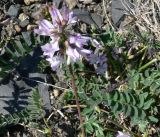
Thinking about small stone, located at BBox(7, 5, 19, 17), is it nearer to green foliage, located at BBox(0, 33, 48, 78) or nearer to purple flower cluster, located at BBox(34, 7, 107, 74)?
green foliage, located at BBox(0, 33, 48, 78)

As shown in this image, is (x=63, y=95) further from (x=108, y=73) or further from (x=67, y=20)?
(x=67, y=20)

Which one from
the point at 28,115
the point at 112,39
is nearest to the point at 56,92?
the point at 28,115

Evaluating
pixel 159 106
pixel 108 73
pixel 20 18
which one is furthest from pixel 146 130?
pixel 20 18

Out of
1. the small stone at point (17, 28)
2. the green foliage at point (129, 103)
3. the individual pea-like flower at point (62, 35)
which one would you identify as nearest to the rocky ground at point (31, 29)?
the small stone at point (17, 28)

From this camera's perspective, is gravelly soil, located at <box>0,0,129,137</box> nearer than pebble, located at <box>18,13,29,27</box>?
Yes

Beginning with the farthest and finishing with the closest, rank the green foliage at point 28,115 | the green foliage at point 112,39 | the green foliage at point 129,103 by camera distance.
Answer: the green foliage at point 112,39
the green foliage at point 28,115
the green foliage at point 129,103

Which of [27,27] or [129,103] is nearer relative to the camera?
[129,103]

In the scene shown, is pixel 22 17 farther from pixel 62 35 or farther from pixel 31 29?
pixel 62 35

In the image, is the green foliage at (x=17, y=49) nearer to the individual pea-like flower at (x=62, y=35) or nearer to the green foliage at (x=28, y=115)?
the green foliage at (x=28, y=115)

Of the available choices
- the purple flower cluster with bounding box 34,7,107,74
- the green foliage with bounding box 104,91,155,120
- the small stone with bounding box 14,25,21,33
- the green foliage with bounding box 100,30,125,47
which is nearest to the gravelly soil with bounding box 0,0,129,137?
the small stone with bounding box 14,25,21,33

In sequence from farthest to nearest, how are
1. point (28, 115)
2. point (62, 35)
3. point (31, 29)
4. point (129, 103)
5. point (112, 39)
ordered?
1. point (31, 29)
2. point (112, 39)
3. point (28, 115)
4. point (129, 103)
5. point (62, 35)

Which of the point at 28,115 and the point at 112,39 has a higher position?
the point at 112,39

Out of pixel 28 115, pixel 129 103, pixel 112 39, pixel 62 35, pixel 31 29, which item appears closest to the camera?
pixel 62 35
